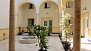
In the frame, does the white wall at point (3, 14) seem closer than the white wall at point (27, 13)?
Yes

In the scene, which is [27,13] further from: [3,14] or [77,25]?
[77,25]

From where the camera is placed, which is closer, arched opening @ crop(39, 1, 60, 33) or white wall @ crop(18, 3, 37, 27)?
arched opening @ crop(39, 1, 60, 33)

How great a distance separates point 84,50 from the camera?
364 inches

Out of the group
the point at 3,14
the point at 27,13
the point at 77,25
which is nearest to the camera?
the point at 77,25

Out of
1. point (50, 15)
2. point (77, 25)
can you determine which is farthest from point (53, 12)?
point (77, 25)

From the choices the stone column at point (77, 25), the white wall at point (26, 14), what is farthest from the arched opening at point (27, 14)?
the stone column at point (77, 25)

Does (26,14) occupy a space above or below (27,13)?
below

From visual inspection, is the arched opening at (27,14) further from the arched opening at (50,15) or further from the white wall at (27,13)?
the arched opening at (50,15)

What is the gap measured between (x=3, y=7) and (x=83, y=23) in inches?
361

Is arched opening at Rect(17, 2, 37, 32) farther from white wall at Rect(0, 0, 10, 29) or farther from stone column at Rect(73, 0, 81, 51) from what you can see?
stone column at Rect(73, 0, 81, 51)

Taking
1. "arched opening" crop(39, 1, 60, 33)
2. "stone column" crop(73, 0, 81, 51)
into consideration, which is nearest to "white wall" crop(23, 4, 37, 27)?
"arched opening" crop(39, 1, 60, 33)

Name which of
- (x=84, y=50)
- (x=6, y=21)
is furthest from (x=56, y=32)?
(x=84, y=50)

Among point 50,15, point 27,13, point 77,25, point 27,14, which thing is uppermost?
point 27,13

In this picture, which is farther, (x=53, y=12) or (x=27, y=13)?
(x=27, y=13)
